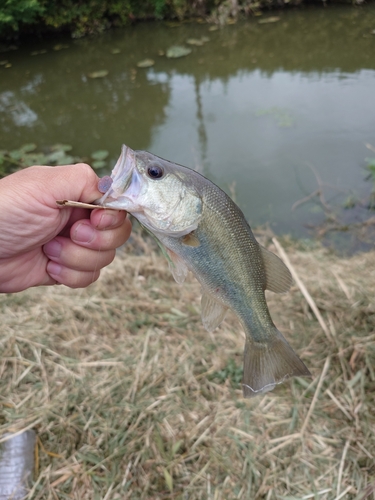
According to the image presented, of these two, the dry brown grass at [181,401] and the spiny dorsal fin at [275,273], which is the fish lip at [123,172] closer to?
the spiny dorsal fin at [275,273]

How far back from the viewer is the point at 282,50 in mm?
10250

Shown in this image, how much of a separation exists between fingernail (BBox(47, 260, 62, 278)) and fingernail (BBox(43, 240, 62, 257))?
0.09m

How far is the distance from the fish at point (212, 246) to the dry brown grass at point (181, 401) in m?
0.99

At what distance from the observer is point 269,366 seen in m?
1.48

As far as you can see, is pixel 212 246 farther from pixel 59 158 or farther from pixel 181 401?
pixel 59 158

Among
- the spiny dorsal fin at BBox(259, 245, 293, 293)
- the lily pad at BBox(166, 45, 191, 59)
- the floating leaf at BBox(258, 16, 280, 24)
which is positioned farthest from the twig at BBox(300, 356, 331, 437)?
the floating leaf at BBox(258, 16, 280, 24)

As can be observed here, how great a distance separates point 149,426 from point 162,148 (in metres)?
5.14

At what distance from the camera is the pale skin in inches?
59.0

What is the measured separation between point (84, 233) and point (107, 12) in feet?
54.0

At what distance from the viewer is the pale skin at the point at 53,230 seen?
1.50 metres

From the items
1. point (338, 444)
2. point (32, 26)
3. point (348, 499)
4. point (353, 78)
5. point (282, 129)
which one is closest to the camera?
point (348, 499)

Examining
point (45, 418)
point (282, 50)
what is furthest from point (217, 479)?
point (282, 50)

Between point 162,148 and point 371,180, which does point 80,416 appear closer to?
point 371,180

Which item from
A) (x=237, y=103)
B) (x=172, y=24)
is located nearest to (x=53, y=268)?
(x=237, y=103)
